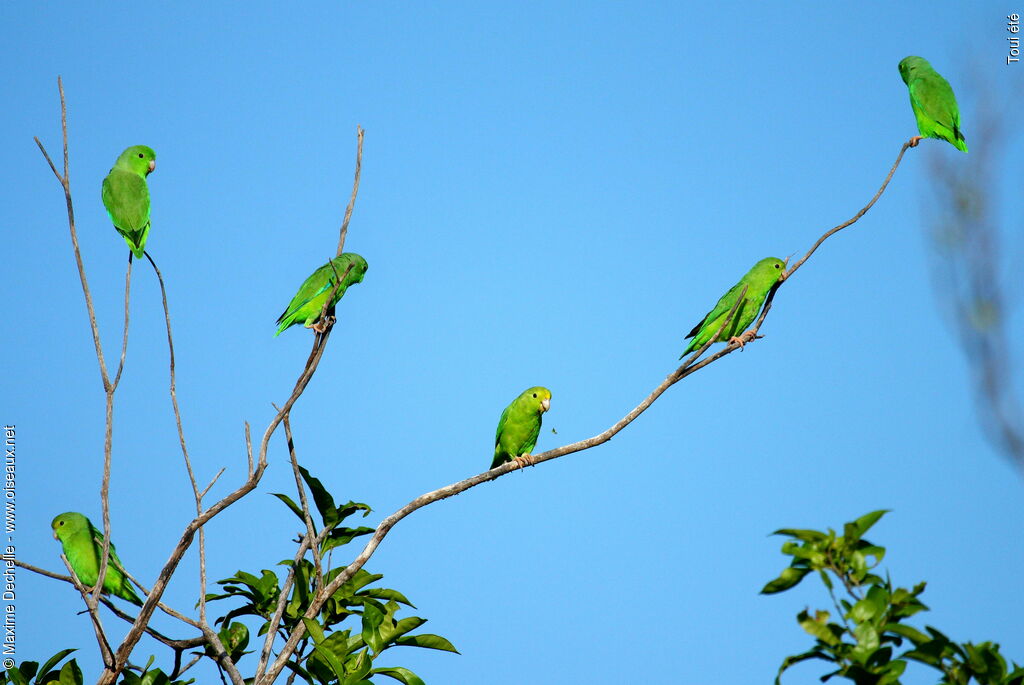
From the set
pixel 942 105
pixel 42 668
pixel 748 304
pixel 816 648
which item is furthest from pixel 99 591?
pixel 942 105

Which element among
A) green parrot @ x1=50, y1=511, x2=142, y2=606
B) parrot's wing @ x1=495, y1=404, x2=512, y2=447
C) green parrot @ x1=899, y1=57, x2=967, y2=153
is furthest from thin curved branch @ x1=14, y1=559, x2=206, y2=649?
green parrot @ x1=899, y1=57, x2=967, y2=153

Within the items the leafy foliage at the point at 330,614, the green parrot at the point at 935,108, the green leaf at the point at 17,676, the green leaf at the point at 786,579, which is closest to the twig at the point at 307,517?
the leafy foliage at the point at 330,614

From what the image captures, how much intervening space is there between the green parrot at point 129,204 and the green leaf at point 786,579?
4.79 meters

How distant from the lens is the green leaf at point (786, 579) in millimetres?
2695

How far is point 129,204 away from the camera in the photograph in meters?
6.20

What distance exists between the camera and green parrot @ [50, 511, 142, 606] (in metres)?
7.00

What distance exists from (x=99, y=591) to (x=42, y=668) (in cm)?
99

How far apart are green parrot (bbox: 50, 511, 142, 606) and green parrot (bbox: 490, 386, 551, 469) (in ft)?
10.8

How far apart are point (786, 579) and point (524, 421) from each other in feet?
18.2

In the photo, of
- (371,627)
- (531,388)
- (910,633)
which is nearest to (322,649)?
(371,627)

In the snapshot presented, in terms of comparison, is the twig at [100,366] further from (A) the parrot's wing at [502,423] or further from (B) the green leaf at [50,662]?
(A) the parrot's wing at [502,423]

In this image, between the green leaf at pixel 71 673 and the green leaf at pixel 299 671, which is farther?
the green leaf at pixel 71 673

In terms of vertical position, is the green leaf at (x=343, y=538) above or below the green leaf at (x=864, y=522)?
above

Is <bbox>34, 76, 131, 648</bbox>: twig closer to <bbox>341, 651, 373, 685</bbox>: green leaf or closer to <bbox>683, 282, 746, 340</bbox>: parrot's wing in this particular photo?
<bbox>341, 651, 373, 685</bbox>: green leaf
